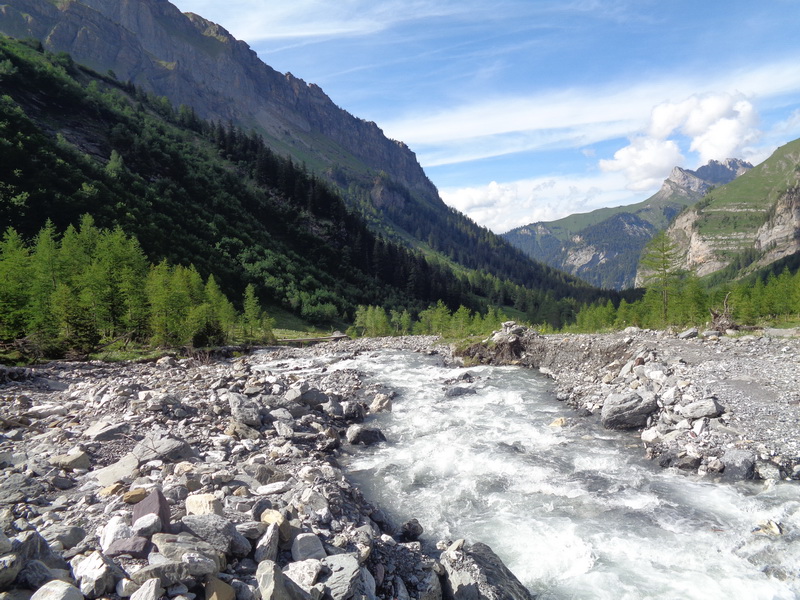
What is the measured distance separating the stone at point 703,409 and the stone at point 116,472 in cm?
2039

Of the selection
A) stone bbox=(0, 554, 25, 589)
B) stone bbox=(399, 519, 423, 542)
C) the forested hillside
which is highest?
the forested hillside

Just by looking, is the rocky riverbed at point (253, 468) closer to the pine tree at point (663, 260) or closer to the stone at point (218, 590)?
the stone at point (218, 590)

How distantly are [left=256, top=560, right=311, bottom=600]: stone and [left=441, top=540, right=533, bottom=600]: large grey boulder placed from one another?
3.50 meters

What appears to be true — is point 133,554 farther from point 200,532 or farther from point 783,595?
point 783,595

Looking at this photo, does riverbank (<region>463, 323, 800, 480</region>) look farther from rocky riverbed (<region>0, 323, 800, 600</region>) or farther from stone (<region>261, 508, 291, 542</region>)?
stone (<region>261, 508, 291, 542</region>)

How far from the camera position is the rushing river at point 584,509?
31.4 feet

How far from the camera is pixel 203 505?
8.11 meters

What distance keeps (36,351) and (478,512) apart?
32.4 metres

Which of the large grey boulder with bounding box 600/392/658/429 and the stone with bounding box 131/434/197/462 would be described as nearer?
the stone with bounding box 131/434/197/462

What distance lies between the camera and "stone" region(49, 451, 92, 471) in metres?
10.4

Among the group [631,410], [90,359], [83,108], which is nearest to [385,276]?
[83,108]

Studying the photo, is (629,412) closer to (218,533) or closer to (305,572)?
(305,572)

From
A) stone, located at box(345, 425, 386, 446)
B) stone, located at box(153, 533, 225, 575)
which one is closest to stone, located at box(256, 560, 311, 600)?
stone, located at box(153, 533, 225, 575)

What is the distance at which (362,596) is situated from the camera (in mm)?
6664
